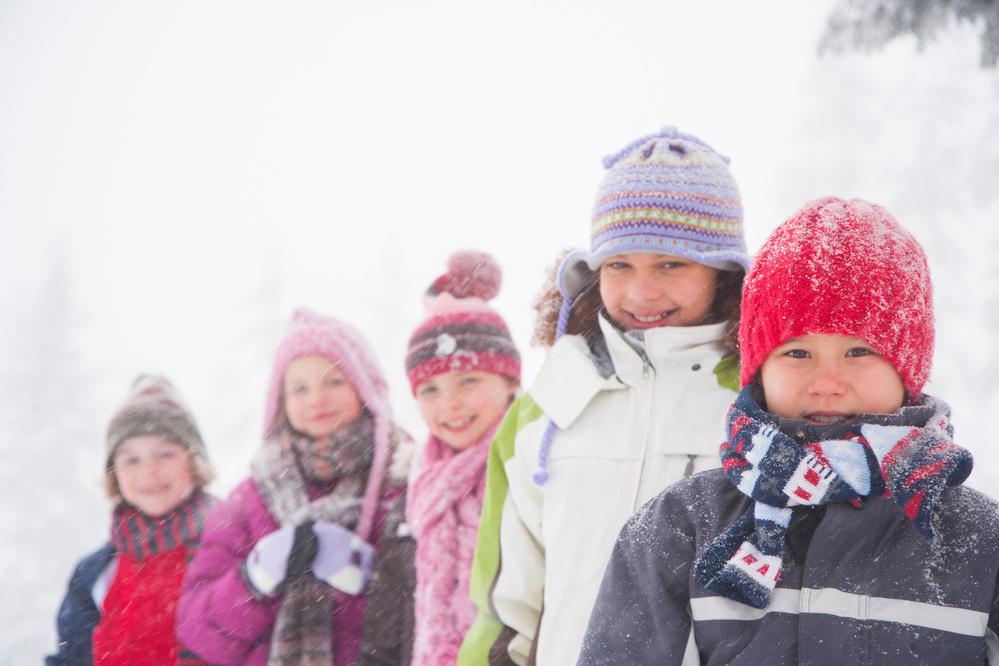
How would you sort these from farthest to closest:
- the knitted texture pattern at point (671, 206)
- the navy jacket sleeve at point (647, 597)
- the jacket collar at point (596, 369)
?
the knitted texture pattern at point (671, 206), the jacket collar at point (596, 369), the navy jacket sleeve at point (647, 597)

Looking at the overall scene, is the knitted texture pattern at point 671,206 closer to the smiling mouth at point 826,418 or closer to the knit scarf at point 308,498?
the smiling mouth at point 826,418

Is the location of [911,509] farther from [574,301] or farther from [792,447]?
[574,301]

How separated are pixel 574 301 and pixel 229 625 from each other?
7.08 ft

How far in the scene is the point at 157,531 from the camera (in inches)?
175

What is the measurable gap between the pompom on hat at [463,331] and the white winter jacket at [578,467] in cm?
102

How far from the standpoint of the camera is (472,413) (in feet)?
12.7

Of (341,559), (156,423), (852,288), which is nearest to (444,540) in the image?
(341,559)

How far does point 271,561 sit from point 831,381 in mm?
2738

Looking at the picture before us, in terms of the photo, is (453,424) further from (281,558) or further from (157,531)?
(157,531)

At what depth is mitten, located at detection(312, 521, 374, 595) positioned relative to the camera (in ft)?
12.2

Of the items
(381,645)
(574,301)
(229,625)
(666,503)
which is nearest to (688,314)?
(574,301)

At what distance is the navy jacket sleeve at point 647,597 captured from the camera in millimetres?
1741

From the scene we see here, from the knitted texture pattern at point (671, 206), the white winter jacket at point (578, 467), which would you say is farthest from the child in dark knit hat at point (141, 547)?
the knitted texture pattern at point (671, 206)

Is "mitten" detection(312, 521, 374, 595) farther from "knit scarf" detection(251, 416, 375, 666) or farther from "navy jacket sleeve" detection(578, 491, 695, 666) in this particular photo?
"navy jacket sleeve" detection(578, 491, 695, 666)
